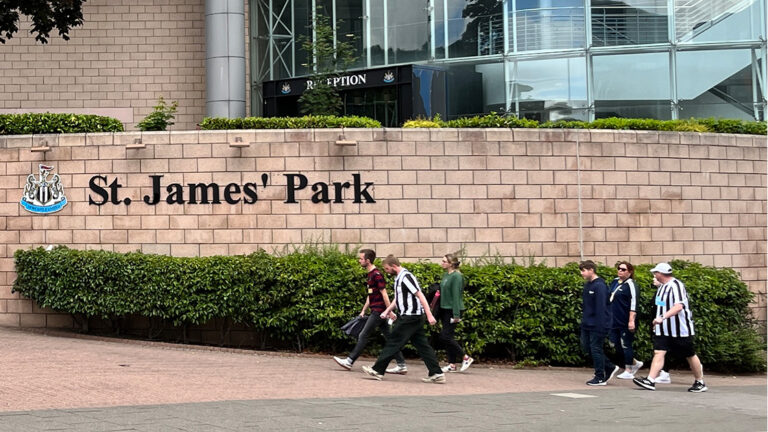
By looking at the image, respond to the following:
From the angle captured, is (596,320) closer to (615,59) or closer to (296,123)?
(296,123)

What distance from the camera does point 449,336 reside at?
14117 mm

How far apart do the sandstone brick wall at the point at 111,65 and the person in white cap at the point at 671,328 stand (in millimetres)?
15461

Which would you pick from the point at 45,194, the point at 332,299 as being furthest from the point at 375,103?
the point at 332,299

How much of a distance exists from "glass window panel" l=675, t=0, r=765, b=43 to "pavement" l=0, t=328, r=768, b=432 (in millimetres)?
8205

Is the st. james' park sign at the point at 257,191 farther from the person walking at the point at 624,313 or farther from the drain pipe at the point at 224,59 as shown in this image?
the drain pipe at the point at 224,59

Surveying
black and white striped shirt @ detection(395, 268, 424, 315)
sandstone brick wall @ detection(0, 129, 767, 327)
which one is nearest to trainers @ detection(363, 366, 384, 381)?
black and white striped shirt @ detection(395, 268, 424, 315)

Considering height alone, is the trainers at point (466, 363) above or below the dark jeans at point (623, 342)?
below

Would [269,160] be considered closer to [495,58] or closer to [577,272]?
[577,272]

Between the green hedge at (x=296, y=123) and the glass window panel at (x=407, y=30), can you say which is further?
the glass window panel at (x=407, y=30)

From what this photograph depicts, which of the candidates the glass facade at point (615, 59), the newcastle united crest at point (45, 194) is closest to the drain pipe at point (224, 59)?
the glass facade at point (615, 59)

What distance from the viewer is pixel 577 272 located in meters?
16.0

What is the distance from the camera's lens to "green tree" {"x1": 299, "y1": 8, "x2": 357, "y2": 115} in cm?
2114

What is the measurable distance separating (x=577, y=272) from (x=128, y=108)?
44.6ft

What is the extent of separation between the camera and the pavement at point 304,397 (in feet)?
30.9
